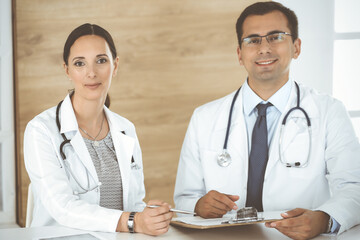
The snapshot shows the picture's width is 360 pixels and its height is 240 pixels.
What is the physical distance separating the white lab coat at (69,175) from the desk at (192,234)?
6cm

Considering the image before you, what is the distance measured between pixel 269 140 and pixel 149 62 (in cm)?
127

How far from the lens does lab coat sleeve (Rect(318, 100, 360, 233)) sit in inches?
62.2

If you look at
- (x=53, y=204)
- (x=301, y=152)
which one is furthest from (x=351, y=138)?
(x=53, y=204)

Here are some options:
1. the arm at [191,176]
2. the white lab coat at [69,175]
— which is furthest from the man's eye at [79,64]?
the arm at [191,176]

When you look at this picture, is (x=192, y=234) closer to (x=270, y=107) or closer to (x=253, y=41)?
(x=270, y=107)

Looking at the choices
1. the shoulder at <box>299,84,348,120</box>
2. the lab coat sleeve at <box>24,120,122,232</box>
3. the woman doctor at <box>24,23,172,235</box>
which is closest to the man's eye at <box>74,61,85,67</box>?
the woman doctor at <box>24,23,172,235</box>

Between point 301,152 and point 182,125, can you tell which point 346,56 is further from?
point 301,152

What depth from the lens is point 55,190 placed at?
1.67 metres

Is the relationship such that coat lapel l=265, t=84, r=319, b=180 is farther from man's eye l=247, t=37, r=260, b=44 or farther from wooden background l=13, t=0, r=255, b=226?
wooden background l=13, t=0, r=255, b=226

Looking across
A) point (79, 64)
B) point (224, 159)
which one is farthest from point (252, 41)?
point (79, 64)

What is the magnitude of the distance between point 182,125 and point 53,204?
1.60 meters

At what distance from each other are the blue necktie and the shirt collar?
110 millimetres

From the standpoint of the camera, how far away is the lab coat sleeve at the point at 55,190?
1571 millimetres

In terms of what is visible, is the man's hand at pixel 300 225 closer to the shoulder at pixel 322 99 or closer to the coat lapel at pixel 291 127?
the coat lapel at pixel 291 127
